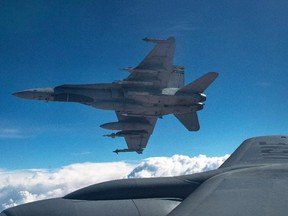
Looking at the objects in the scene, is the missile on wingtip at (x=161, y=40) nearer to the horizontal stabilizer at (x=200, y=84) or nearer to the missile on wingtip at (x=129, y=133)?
the horizontal stabilizer at (x=200, y=84)

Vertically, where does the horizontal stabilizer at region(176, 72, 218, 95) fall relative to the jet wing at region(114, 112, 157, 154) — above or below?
above

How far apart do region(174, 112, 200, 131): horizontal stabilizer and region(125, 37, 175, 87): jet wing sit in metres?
7.27

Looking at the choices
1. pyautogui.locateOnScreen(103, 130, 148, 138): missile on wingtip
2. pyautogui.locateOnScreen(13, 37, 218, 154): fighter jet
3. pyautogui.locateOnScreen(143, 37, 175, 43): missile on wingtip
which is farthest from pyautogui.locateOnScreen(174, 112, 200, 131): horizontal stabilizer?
pyautogui.locateOnScreen(143, 37, 175, 43): missile on wingtip

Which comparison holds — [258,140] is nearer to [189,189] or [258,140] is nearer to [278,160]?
[278,160]

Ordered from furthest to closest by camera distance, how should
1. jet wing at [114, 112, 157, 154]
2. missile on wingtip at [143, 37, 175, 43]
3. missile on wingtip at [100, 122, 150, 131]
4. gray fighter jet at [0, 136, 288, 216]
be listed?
jet wing at [114, 112, 157, 154]
missile on wingtip at [100, 122, 150, 131]
missile on wingtip at [143, 37, 175, 43]
gray fighter jet at [0, 136, 288, 216]

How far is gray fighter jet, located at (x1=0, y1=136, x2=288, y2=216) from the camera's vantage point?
338 centimetres

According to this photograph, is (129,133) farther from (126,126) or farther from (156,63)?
(156,63)

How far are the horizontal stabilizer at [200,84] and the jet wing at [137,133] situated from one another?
11568mm

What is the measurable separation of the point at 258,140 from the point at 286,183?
6.06m

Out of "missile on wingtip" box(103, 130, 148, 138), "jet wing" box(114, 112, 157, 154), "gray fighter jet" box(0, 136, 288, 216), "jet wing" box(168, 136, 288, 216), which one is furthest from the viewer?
"jet wing" box(114, 112, 157, 154)

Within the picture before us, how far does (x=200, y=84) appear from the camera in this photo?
115 feet

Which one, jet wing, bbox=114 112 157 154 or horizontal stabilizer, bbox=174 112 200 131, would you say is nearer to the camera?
horizontal stabilizer, bbox=174 112 200 131

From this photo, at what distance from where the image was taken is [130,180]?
5.52 m

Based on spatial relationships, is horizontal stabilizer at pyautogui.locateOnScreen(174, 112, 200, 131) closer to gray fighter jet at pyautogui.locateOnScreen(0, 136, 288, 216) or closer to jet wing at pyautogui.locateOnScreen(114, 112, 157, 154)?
jet wing at pyautogui.locateOnScreen(114, 112, 157, 154)
